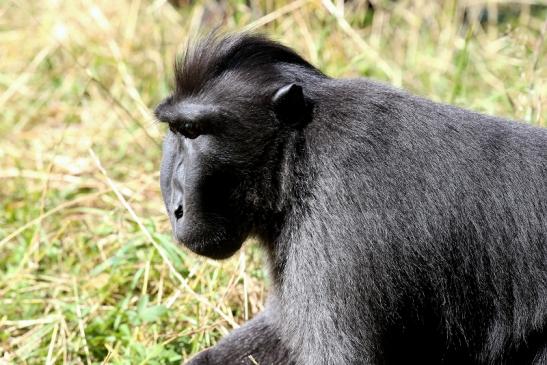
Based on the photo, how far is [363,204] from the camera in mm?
3730

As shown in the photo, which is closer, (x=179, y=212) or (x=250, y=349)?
(x=179, y=212)

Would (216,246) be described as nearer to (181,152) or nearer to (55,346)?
(181,152)

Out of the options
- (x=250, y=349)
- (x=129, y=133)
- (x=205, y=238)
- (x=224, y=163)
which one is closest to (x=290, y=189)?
(x=224, y=163)

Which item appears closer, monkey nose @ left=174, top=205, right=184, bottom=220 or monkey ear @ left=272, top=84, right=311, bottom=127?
monkey ear @ left=272, top=84, right=311, bottom=127

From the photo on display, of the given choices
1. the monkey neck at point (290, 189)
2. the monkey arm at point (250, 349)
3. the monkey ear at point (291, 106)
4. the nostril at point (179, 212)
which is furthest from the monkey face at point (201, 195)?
the monkey arm at point (250, 349)

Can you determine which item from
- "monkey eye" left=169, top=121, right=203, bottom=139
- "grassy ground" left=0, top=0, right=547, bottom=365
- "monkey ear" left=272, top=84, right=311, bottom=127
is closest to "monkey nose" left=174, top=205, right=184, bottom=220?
"monkey eye" left=169, top=121, right=203, bottom=139

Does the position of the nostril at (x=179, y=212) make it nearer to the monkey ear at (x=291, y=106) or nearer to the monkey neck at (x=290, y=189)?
the monkey neck at (x=290, y=189)

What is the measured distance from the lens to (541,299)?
153 inches

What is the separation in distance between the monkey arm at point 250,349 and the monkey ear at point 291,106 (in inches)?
44.8

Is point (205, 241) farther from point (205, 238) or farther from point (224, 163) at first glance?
point (224, 163)

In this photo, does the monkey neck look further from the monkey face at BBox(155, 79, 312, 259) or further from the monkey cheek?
the monkey cheek

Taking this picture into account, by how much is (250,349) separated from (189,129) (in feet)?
3.98

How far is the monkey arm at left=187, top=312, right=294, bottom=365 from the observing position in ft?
15.0

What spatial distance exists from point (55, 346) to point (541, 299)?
8.20ft
